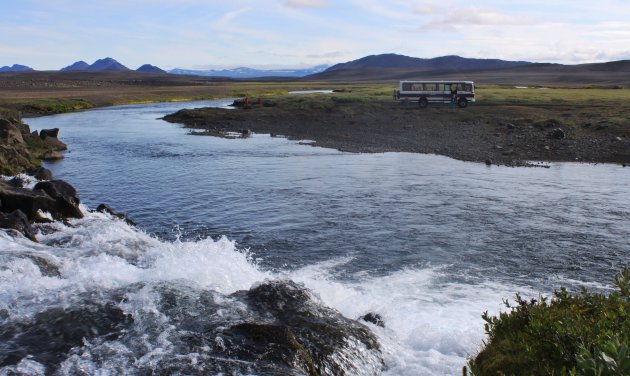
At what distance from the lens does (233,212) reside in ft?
82.2

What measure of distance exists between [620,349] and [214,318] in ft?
29.4

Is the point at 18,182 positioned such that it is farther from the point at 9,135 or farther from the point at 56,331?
the point at 56,331

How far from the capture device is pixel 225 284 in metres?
15.4

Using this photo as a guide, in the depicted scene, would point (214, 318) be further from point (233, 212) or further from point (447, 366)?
point (233, 212)

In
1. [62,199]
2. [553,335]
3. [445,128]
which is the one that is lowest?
[445,128]

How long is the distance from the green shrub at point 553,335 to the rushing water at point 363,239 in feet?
6.85

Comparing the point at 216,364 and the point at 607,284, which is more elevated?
the point at 216,364

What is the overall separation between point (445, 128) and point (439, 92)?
17095mm

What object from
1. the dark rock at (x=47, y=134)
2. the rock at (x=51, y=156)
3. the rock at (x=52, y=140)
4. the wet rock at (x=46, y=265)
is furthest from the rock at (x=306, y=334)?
the dark rock at (x=47, y=134)

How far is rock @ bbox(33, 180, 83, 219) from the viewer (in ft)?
70.2

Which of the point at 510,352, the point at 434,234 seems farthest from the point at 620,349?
the point at 434,234

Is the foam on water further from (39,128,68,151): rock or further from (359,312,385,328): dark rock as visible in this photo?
(39,128,68,151): rock

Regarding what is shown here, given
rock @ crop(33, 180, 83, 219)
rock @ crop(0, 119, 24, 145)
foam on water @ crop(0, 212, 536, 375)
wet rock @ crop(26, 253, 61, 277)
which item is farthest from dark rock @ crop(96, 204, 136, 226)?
rock @ crop(0, 119, 24, 145)

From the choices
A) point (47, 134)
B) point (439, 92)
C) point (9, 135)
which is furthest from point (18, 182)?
point (439, 92)
